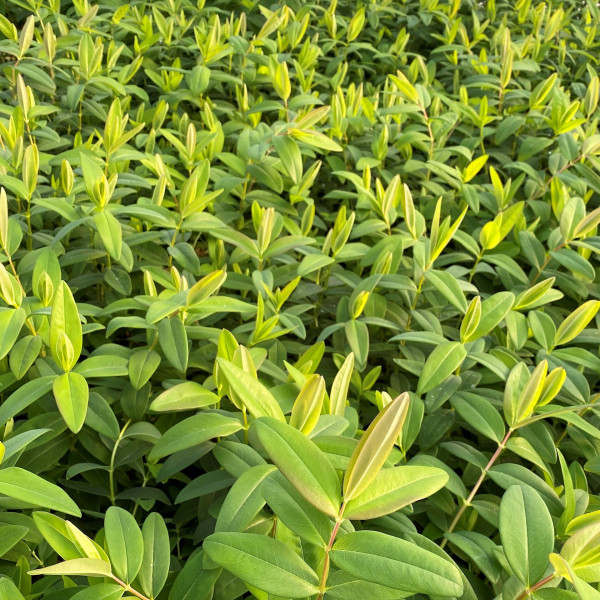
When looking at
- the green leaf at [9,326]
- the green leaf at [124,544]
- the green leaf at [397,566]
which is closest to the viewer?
the green leaf at [397,566]

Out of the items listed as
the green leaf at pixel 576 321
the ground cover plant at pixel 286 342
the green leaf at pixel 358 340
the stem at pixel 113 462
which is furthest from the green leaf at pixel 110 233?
the green leaf at pixel 576 321

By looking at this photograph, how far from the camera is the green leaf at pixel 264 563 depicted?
0.62 metres

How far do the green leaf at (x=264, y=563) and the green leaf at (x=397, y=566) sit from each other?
4cm

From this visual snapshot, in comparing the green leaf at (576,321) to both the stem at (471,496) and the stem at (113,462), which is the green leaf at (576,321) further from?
the stem at (113,462)

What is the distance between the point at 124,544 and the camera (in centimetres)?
Answer: 73

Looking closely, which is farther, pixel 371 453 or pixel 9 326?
pixel 9 326

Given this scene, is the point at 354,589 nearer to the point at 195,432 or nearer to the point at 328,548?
the point at 328,548

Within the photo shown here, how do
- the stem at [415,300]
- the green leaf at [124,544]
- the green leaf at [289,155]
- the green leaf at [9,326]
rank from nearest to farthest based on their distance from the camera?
the green leaf at [124,544]
the green leaf at [9,326]
the stem at [415,300]
the green leaf at [289,155]

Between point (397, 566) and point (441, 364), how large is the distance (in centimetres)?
46

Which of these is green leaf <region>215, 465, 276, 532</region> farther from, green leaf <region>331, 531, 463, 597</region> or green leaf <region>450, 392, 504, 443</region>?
green leaf <region>450, 392, 504, 443</region>

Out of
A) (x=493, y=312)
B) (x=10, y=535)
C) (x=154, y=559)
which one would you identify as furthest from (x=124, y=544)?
(x=493, y=312)

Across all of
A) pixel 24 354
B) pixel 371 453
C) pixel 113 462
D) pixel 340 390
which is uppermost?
pixel 371 453

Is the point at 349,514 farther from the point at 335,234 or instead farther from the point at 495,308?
the point at 335,234

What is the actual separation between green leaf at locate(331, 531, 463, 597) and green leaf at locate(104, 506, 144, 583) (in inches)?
9.3
